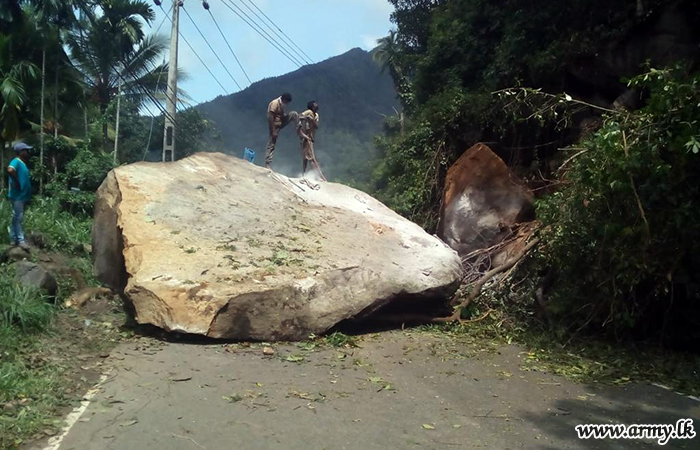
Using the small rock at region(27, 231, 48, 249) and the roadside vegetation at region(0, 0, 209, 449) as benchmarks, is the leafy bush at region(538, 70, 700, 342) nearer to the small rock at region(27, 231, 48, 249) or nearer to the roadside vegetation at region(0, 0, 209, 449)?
the roadside vegetation at region(0, 0, 209, 449)

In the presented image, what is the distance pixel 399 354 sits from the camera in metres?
7.02

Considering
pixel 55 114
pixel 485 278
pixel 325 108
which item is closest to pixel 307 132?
pixel 485 278

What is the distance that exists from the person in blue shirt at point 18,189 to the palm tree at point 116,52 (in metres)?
12.9

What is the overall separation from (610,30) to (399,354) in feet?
24.7

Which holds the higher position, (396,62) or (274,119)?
(396,62)

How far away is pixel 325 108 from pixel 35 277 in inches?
1557

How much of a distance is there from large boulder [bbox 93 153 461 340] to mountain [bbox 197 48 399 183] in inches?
1162

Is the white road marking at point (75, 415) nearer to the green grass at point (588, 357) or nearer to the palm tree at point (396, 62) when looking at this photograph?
the green grass at point (588, 357)

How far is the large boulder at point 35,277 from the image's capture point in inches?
308

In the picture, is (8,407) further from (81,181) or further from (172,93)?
(172,93)

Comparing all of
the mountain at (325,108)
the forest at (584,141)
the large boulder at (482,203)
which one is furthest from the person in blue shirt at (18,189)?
the mountain at (325,108)

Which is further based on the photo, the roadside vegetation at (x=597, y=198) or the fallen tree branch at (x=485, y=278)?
the fallen tree branch at (x=485, y=278)

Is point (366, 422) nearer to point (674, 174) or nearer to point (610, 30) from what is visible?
point (674, 174)

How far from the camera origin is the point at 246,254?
25.9 feet
